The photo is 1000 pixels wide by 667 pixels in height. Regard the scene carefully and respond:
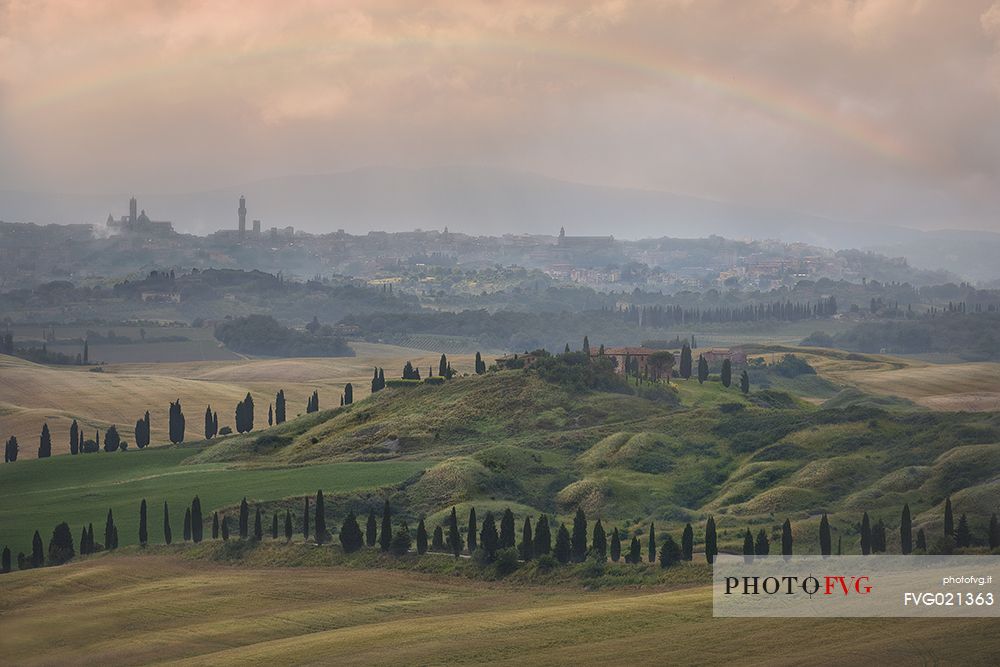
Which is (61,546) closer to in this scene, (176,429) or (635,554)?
(635,554)

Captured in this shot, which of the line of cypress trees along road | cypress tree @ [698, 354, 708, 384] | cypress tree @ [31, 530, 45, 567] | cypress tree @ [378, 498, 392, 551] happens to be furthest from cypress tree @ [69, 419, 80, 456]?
cypress tree @ [378, 498, 392, 551]

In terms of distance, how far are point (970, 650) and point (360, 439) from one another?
345ft

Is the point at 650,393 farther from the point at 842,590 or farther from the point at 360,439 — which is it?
the point at 842,590

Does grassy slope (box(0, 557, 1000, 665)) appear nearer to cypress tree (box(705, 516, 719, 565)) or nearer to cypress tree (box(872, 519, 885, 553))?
cypress tree (box(705, 516, 719, 565))

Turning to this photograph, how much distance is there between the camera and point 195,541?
380 ft

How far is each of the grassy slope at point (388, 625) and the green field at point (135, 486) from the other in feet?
76.5

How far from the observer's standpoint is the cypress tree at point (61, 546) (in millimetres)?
114781

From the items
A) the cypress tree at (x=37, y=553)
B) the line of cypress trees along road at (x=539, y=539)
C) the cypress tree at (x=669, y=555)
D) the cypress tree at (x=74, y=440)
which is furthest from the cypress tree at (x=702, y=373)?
the cypress tree at (x=669, y=555)

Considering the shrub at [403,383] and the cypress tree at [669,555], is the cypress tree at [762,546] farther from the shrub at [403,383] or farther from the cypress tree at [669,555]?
the shrub at [403,383]

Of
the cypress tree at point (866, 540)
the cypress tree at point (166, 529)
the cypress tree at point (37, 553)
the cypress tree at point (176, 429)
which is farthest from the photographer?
the cypress tree at point (176, 429)

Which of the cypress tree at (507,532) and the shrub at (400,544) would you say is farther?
the shrub at (400,544)

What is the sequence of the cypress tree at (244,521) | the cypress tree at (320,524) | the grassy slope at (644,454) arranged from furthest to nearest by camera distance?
the grassy slope at (644,454)
the cypress tree at (244,521)
the cypress tree at (320,524)

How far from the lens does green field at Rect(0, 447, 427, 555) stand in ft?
422

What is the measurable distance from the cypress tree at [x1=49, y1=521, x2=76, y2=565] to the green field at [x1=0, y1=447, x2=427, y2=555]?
463 cm
